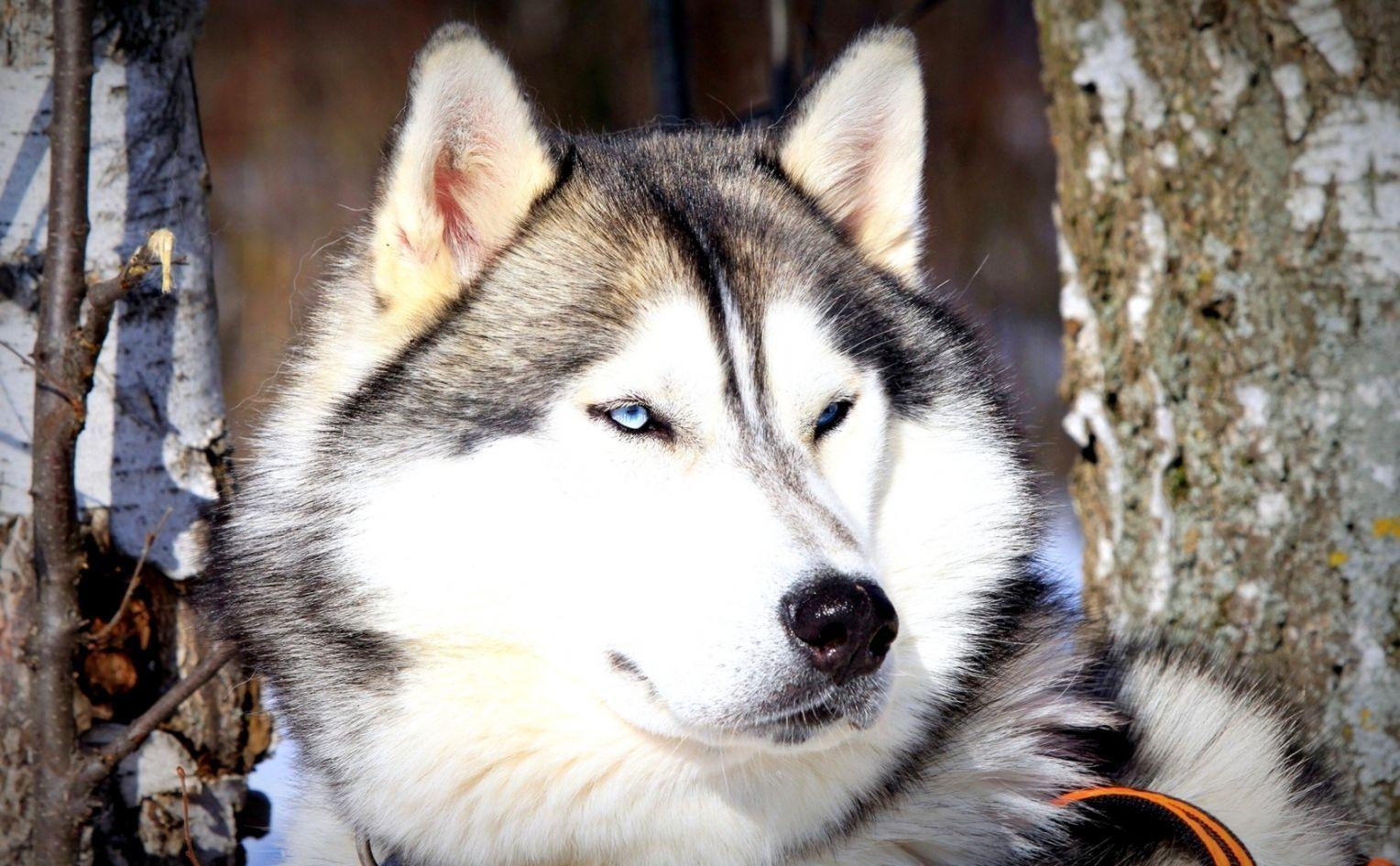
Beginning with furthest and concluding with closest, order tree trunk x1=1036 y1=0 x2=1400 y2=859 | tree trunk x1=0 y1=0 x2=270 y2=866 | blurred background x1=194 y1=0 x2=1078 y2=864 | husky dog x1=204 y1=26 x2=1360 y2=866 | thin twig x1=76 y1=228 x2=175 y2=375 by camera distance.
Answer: blurred background x1=194 y1=0 x2=1078 y2=864
tree trunk x1=1036 y1=0 x2=1400 y2=859
tree trunk x1=0 y1=0 x2=270 y2=866
thin twig x1=76 y1=228 x2=175 y2=375
husky dog x1=204 y1=26 x2=1360 y2=866

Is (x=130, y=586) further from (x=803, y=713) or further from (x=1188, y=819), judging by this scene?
(x=1188, y=819)

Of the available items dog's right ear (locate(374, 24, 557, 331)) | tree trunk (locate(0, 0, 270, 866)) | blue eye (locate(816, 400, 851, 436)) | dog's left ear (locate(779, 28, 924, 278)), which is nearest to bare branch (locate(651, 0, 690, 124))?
tree trunk (locate(0, 0, 270, 866))

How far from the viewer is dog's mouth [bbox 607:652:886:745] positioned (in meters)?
1.64

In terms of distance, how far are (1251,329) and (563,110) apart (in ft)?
20.4

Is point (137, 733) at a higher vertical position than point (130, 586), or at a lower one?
lower

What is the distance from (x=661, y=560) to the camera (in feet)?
5.60

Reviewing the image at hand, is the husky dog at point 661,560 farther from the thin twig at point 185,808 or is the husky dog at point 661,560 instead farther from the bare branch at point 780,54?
the bare branch at point 780,54

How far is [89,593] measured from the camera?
99.1 inches

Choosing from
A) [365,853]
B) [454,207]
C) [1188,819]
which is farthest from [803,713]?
[454,207]

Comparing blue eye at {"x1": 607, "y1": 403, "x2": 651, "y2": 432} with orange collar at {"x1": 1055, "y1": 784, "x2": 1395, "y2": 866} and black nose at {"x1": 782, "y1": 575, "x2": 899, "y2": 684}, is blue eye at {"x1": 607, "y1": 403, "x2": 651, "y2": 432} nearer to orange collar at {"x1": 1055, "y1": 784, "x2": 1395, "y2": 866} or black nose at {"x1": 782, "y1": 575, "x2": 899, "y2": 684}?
black nose at {"x1": 782, "y1": 575, "x2": 899, "y2": 684}

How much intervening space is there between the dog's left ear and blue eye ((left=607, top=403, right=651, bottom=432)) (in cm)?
66

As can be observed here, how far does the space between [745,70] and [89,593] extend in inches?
243

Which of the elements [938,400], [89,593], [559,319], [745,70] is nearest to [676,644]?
[559,319]

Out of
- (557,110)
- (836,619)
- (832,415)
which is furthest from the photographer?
(557,110)
